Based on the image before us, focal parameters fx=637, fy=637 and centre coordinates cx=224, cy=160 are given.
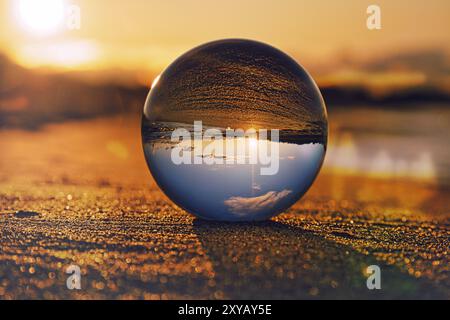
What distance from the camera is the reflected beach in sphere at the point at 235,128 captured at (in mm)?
6262

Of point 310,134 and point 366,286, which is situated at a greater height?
point 310,134

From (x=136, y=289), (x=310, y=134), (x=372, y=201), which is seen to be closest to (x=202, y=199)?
(x=310, y=134)

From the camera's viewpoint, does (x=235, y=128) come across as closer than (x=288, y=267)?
No

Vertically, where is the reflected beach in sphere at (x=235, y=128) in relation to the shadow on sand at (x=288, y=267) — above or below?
above

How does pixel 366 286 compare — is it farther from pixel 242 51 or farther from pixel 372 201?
pixel 372 201

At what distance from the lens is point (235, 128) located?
20.5 ft

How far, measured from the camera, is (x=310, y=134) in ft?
21.6

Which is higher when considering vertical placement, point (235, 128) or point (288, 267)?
point (235, 128)

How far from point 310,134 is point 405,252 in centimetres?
153

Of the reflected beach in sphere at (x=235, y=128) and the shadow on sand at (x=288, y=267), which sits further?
the reflected beach in sphere at (x=235, y=128)

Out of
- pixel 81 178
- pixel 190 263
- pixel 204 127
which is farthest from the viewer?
pixel 81 178

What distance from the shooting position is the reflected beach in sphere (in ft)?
20.5

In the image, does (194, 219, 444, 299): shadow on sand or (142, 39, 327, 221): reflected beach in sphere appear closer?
(194, 219, 444, 299): shadow on sand

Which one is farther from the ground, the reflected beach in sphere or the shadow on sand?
the reflected beach in sphere
